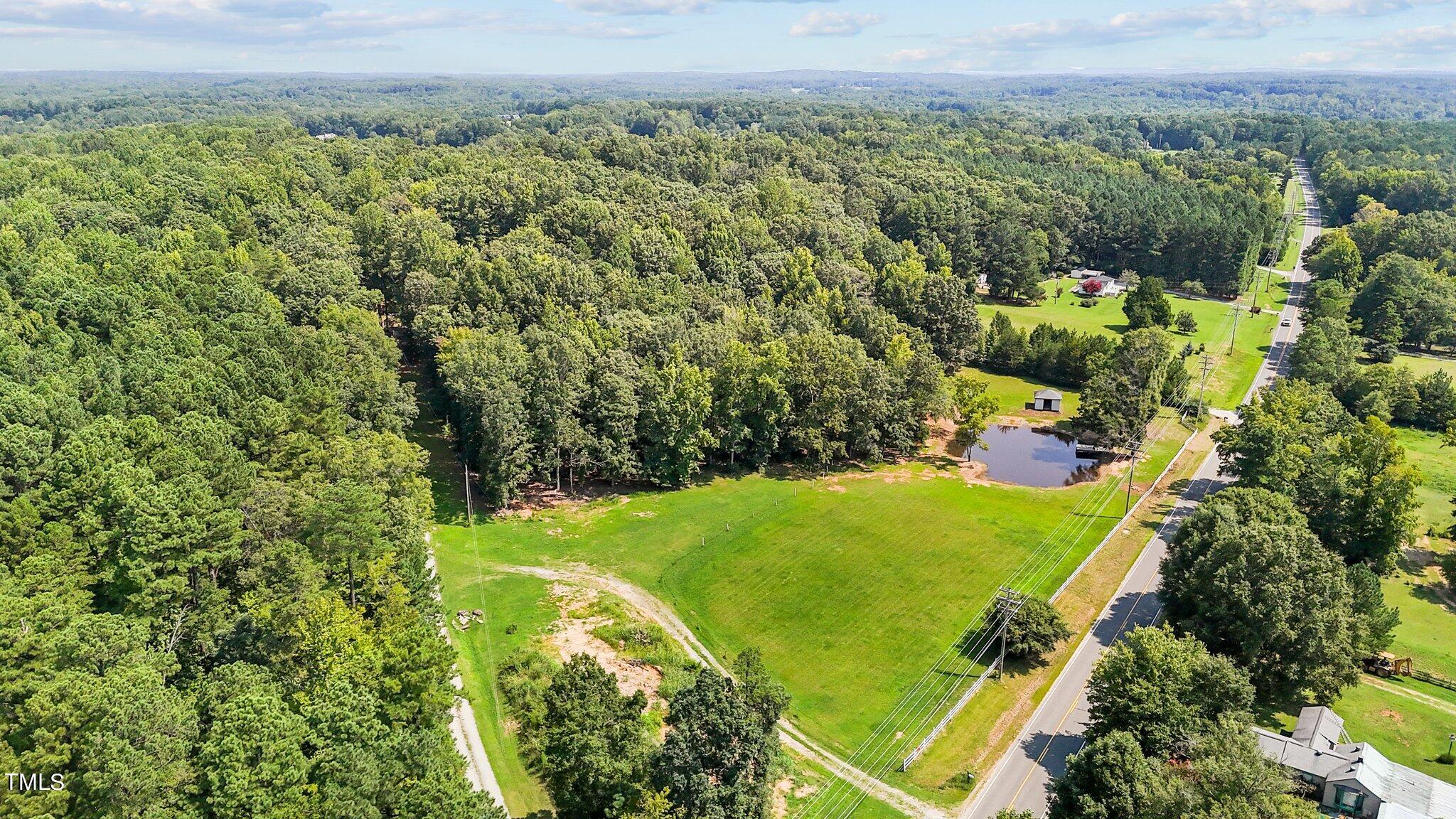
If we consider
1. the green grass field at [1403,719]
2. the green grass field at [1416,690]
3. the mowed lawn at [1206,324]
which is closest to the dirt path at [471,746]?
the green grass field at [1403,719]

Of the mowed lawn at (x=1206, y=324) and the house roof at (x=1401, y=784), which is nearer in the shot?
the house roof at (x=1401, y=784)

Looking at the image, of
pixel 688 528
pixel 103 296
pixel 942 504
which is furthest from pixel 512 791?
pixel 103 296

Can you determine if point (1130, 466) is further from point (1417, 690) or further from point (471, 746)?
point (471, 746)

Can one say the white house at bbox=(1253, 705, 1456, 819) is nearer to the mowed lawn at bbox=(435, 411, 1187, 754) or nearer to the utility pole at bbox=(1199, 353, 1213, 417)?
the mowed lawn at bbox=(435, 411, 1187, 754)

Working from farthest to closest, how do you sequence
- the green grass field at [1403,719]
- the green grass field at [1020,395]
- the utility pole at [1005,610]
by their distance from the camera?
the green grass field at [1020,395], the utility pole at [1005,610], the green grass field at [1403,719]

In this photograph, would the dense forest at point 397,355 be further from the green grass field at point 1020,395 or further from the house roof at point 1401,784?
the house roof at point 1401,784
